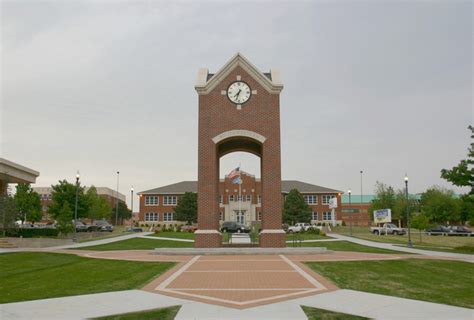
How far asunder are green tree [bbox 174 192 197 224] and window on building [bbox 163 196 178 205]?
6.79 meters

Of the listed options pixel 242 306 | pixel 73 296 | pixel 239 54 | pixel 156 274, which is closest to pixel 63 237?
pixel 239 54

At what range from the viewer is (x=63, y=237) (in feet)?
132

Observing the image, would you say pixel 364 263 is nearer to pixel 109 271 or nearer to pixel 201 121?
pixel 109 271

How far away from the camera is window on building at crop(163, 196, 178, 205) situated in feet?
275

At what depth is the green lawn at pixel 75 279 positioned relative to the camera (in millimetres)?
11812

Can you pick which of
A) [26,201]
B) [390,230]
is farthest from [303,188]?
[26,201]

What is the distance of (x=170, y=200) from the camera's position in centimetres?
8381

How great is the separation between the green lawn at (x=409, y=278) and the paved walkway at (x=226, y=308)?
3.93 ft

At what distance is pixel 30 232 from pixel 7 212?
3.49m

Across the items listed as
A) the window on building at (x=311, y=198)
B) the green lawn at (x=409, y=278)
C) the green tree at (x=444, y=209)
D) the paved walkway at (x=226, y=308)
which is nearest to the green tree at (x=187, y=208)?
the window on building at (x=311, y=198)

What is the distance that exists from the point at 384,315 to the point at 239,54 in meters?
21.2

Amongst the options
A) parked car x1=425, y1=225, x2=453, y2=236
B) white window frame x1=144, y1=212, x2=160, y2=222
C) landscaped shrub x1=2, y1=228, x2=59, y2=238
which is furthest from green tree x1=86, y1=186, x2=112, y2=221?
parked car x1=425, y1=225, x2=453, y2=236

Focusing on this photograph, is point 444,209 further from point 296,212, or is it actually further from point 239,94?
point 239,94

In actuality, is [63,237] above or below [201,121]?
below
